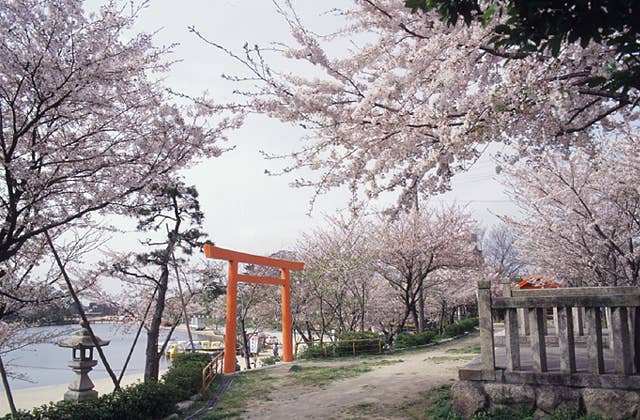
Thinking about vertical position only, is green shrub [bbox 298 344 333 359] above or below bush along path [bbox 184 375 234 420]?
below

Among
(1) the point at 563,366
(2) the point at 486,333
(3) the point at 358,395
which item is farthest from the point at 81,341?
(1) the point at 563,366

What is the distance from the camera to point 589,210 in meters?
10.5

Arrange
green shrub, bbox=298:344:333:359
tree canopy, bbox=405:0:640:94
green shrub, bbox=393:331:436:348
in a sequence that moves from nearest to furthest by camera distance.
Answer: tree canopy, bbox=405:0:640:94 < green shrub, bbox=298:344:333:359 < green shrub, bbox=393:331:436:348

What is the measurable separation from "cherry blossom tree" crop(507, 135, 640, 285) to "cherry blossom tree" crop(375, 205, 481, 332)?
7.12 meters

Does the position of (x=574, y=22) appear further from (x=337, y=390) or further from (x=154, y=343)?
(x=154, y=343)

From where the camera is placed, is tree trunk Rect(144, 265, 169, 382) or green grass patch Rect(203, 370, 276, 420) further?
tree trunk Rect(144, 265, 169, 382)

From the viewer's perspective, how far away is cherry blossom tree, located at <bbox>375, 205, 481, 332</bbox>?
20453mm

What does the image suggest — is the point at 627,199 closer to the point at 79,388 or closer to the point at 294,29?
the point at 294,29

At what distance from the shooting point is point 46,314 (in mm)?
11477

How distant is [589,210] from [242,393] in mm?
8972

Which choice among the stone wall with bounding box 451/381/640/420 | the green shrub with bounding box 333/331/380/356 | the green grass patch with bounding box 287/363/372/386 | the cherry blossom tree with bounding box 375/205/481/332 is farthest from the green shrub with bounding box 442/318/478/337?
the stone wall with bounding box 451/381/640/420

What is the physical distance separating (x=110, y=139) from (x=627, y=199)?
10855 mm

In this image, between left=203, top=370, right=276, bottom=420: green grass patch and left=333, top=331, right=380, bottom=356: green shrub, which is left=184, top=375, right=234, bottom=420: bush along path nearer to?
left=203, top=370, right=276, bottom=420: green grass patch

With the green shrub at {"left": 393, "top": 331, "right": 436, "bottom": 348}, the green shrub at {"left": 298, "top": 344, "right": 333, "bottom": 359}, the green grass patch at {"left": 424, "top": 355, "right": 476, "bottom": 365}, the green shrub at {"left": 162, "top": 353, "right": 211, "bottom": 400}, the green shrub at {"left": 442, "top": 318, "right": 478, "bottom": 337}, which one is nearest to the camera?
the green shrub at {"left": 162, "top": 353, "right": 211, "bottom": 400}
